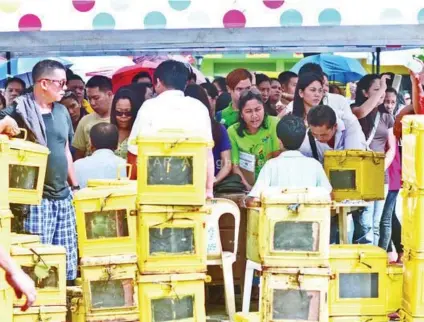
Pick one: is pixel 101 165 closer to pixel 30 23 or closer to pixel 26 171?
pixel 26 171

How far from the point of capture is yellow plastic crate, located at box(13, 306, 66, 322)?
663cm

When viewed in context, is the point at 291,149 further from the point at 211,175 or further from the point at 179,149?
the point at 179,149

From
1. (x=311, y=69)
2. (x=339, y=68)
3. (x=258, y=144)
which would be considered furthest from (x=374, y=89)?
(x=339, y=68)

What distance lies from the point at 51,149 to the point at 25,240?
829 millimetres

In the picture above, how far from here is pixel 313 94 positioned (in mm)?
8977

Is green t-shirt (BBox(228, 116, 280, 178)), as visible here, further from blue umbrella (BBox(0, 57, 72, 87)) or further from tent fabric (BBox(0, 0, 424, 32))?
blue umbrella (BBox(0, 57, 72, 87))

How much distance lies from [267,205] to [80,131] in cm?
275

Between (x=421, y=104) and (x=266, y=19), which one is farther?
(x=421, y=104)

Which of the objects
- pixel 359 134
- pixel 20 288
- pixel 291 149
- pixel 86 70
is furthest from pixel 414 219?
pixel 86 70

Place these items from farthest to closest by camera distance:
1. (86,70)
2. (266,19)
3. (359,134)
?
(86,70) → (359,134) → (266,19)

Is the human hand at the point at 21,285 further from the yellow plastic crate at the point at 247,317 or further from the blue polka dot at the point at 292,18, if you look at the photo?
the blue polka dot at the point at 292,18

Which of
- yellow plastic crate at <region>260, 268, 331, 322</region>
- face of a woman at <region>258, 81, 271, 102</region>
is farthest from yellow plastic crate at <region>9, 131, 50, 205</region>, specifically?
face of a woman at <region>258, 81, 271, 102</region>

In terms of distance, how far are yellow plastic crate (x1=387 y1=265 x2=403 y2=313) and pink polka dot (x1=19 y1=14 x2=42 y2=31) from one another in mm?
2860

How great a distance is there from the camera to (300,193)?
6.58 m
